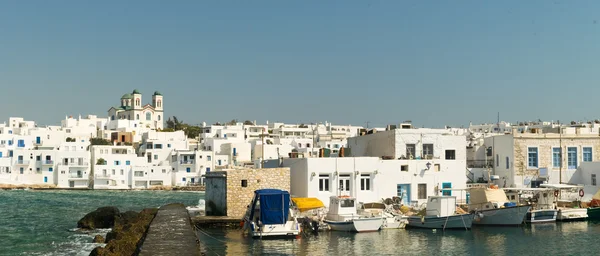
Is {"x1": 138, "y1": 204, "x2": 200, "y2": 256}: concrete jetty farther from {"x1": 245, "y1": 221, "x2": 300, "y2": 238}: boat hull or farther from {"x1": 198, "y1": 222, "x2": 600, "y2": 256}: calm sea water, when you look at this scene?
{"x1": 245, "y1": 221, "x2": 300, "y2": 238}: boat hull

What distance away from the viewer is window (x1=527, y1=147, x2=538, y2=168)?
40.7 meters

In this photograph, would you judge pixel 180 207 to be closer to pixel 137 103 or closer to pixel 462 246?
pixel 462 246

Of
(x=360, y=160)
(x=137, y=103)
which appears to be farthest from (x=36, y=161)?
(x=360, y=160)

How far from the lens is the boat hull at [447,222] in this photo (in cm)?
3022

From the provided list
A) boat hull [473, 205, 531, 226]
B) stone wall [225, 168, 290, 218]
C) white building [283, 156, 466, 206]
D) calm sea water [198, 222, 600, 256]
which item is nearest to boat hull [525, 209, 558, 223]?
boat hull [473, 205, 531, 226]

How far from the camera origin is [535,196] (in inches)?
1359

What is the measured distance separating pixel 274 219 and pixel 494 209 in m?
11.0

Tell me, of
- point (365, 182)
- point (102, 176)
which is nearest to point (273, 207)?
point (365, 182)

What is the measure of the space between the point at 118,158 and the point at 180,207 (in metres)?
55.9

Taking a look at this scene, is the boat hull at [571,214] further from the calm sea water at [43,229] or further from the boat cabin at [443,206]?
the calm sea water at [43,229]

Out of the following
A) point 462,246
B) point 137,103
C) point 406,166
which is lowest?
point 462,246

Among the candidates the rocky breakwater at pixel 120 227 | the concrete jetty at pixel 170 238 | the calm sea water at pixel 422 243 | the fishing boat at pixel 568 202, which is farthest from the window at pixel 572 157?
the rocky breakwater at pixel 120 227

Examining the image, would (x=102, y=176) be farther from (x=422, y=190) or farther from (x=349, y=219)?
(x=349, y=219)

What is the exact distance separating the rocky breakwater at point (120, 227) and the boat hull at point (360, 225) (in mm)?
8232
